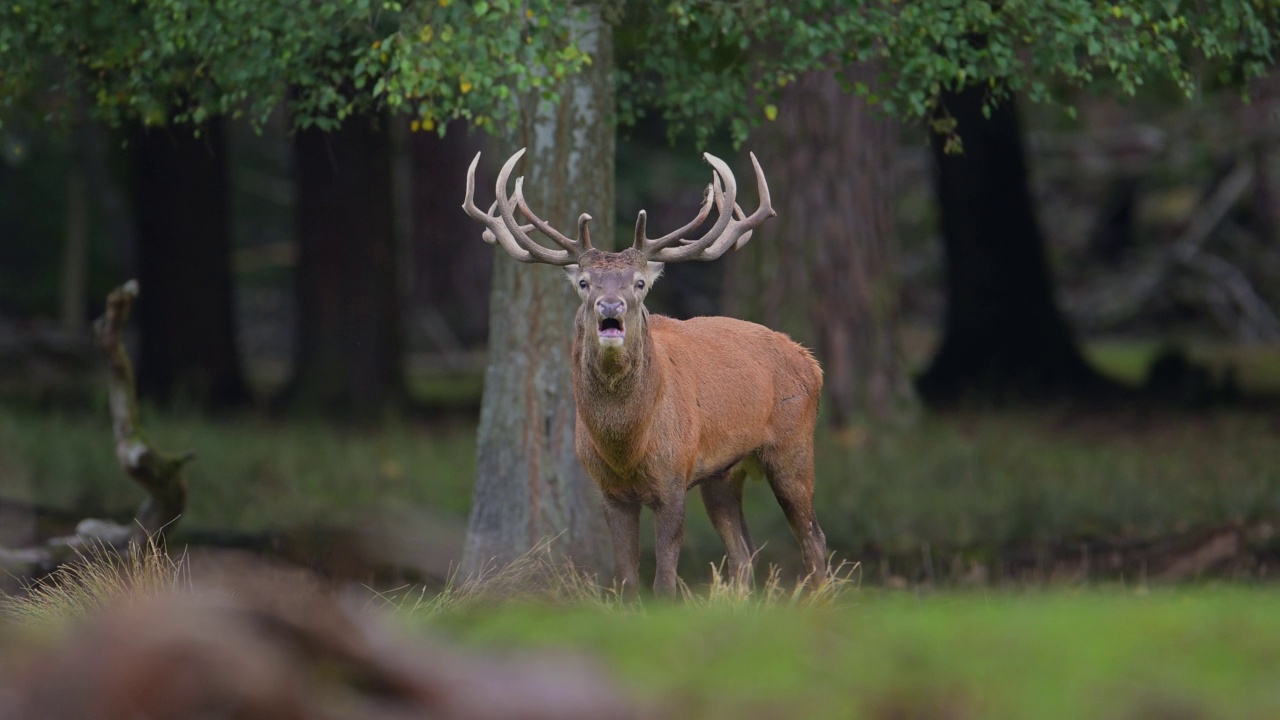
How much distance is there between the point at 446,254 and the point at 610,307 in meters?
18.1

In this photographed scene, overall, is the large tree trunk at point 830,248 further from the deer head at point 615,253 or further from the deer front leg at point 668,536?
the deer front leg at point 668,536

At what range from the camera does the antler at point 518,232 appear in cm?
898

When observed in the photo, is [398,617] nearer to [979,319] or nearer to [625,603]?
[625,603]

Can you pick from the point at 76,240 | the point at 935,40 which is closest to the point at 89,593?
the point at 935,40

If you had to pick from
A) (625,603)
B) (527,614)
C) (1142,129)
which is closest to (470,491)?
(625,603)

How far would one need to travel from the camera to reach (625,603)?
8.07m

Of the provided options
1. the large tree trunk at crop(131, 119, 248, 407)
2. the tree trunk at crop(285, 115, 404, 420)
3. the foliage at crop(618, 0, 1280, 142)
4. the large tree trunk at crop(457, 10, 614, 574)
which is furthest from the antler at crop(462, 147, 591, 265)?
the large tree trunk at crop(131, 119, 248, 407)

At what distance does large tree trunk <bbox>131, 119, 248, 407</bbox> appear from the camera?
20297 millimetres

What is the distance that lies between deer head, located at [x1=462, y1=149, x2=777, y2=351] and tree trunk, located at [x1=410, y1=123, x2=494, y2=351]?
1630 cm

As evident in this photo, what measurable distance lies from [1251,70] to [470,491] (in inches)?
281

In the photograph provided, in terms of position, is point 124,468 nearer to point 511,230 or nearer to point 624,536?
point 511,230

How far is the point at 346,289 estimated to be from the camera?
1920cm

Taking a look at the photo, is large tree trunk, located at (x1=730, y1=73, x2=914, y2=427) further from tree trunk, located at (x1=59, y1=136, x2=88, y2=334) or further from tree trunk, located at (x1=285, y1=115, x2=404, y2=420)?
tree trunk, located at (x1=59, y1=136, x2=88, y2=334)

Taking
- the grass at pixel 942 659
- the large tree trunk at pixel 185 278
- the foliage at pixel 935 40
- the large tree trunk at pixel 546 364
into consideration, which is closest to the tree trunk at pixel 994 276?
the large tree trunk at pixel 185 278
